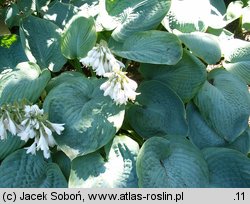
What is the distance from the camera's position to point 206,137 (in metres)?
1.91

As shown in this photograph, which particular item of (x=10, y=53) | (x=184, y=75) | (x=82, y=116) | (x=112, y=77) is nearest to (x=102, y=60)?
(x=112, y=77)

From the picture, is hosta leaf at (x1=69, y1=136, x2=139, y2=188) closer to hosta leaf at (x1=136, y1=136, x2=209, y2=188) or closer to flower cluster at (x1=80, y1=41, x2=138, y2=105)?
hosta leaf at (x1=136, y1=136, x2=209, y2=188)

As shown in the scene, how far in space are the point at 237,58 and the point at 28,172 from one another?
120 centimetres

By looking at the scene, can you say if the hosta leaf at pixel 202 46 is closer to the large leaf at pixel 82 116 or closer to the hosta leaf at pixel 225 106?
the hosta leaf at pixel 225 106

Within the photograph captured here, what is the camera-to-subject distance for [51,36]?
6.86 feet

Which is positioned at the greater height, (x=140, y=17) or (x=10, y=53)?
(x=140, y=17)

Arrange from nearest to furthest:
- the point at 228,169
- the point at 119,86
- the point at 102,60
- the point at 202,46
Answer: the point at 119,86 → the point at 102,60 → the point at 228,169 → the point at 202,46

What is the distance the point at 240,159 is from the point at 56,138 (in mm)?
750

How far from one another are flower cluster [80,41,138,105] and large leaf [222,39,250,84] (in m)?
0.77

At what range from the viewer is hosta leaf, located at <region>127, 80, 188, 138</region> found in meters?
1.84

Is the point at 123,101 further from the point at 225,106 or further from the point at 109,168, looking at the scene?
the point at 225,106

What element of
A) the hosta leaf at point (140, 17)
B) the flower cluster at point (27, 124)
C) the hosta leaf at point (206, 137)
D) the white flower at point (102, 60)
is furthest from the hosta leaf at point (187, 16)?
the flower cluster at point (27, 124)

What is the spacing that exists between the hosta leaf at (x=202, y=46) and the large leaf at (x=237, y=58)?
5.8 inches

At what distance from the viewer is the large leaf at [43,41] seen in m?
2.04
